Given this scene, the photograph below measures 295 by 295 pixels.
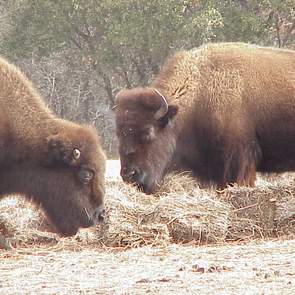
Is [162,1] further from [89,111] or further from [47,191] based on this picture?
[47,191]

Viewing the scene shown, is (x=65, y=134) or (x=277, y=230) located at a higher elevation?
(x=65, y=134)

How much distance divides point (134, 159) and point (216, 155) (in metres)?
1.02

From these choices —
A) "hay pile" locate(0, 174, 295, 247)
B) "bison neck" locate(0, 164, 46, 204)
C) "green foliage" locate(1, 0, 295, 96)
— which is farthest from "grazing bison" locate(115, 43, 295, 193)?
"green foliage" locate(1, 0, 295, 96)

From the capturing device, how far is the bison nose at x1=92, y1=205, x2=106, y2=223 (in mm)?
9086

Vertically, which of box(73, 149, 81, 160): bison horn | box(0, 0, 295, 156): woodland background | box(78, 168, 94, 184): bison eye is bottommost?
box(0, 0, 295, 156): woodland background

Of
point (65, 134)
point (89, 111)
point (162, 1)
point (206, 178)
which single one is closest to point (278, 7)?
point (162, 1)

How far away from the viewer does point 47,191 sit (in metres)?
9.20

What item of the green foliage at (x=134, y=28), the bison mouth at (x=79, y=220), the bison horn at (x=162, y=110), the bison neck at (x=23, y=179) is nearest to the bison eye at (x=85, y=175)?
the bison mouth at (x=79, y=220)

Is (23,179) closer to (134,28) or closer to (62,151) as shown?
(62,151)

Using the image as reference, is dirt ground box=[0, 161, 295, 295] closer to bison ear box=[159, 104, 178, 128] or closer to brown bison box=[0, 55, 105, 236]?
brown bison box=[0, 55, 105, 236]

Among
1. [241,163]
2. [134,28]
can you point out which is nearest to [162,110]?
[241,163]

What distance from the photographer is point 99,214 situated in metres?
9.11

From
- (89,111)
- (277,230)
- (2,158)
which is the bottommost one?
(89,111)

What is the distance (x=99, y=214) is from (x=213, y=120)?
2.31m
